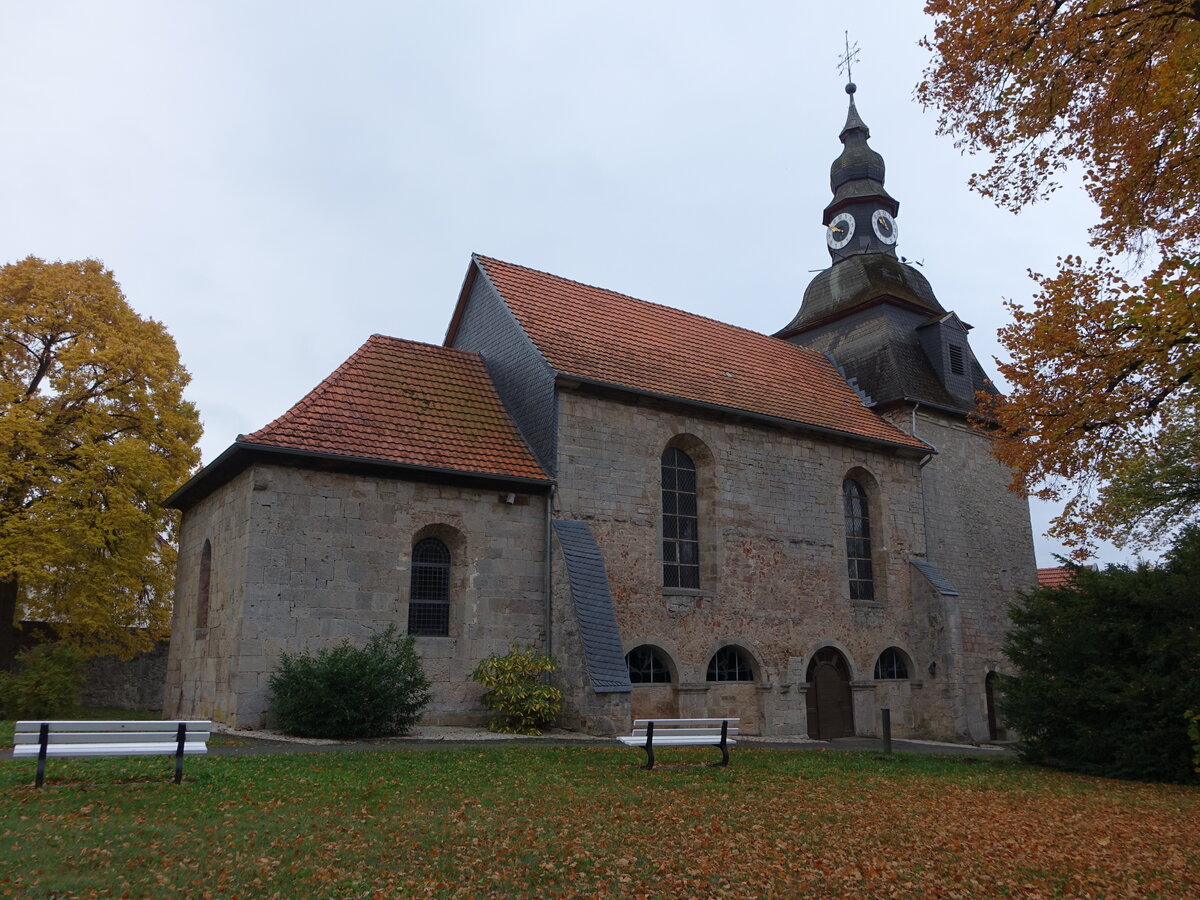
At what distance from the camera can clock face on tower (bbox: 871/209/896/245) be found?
26766 millimetres

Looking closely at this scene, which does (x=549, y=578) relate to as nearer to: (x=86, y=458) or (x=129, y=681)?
(x=86, y=458)

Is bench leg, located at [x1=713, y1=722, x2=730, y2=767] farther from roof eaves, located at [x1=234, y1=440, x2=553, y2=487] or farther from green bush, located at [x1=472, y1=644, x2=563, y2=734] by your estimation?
roof eaves, located at [x1=234, y1=440, x2=553, y2=487]

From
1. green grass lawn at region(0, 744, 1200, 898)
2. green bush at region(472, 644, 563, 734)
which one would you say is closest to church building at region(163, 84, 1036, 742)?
green bush at region(472, 644, 563, 734)

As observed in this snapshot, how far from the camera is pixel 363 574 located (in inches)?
547

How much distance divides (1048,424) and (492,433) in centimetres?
920

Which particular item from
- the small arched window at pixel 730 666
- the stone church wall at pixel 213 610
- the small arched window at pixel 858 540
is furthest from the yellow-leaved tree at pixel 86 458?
the small arched window at pixel 858 540

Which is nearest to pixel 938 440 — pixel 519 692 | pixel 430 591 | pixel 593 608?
pixel 593 608

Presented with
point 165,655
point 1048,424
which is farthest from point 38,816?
point 165,655

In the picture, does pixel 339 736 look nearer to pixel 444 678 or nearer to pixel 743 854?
pixel 444 678

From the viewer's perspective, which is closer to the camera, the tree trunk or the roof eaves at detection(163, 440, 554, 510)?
the roof eaves at detection(163, 440, 554, 510)

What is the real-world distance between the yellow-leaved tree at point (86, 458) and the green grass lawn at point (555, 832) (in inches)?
445

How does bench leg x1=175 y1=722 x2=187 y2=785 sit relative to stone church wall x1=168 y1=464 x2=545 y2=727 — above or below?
below

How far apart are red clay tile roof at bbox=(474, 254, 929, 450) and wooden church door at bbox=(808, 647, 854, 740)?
16.4 feet

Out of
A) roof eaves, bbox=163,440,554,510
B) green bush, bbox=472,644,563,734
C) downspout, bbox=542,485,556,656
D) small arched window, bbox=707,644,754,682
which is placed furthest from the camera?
small arched window, bbox=707,644,754,682
